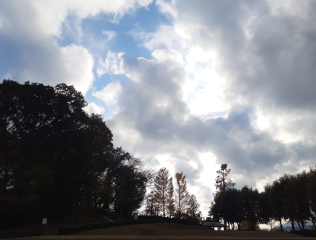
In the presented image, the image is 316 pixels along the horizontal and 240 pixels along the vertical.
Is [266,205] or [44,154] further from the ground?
[44,154]

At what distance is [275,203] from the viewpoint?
140ft

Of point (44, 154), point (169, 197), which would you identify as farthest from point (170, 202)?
point (44, 154)

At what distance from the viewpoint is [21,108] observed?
33156 millimetres

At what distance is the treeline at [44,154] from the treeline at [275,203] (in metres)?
27.7

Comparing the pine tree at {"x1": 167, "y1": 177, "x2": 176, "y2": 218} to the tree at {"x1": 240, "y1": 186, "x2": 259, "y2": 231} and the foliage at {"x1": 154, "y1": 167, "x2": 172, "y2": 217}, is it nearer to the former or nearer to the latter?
the foliage at {"x1": 154, "y1": 167, "x2": 172, "y2": 217}

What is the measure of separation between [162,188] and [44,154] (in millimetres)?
29258

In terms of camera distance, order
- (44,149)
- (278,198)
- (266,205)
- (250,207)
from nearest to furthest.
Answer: (44,149) < (278,198) < (266,205) < (250,207)

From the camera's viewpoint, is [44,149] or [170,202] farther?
[170,202]

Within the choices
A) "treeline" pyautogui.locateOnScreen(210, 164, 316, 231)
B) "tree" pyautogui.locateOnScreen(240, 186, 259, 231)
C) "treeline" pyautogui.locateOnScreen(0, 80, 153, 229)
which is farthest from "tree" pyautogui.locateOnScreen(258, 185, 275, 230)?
"treeline" pyautogui.locateOnScreen(0, 80, 153, 229)

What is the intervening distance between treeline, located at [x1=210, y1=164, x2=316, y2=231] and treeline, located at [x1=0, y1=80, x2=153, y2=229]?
90.8ft

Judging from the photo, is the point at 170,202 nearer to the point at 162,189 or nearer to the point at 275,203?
the point at 162,189

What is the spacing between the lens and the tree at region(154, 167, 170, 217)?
53.4 m

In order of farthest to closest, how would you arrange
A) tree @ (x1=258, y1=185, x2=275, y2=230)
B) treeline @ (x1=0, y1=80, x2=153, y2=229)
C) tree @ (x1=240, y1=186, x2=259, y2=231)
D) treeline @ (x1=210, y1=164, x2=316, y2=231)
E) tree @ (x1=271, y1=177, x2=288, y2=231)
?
tree @ (x1=240, y1=186, x2=259, y2=231), tree @ (x1=258, y1=185, x2=275, y2=230), tree @ (x1=271, y1=177, x2=288, y2=231), treeline @ (x1=210, y1=164, x2=316, y2=231), treeline @ (x1=0, y1=80, x2=153, y2=229)

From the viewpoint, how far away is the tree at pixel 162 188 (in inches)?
2103
